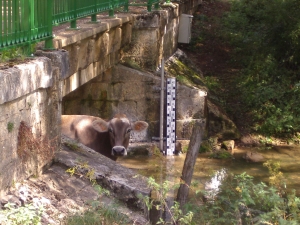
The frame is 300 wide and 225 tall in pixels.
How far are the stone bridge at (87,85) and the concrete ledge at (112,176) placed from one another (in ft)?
1.11

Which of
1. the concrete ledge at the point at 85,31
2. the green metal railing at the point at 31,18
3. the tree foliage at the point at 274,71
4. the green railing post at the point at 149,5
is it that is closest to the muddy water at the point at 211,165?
the tree foliage at the point at 274,71

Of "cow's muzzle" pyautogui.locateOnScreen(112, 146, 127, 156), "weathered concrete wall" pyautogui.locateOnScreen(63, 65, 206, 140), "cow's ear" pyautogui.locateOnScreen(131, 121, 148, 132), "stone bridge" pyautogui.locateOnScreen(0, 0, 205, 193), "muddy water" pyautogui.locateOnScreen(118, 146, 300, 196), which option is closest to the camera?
"stone bridge" pyautogui.locateOnScreen(0, 0, 205, 193)

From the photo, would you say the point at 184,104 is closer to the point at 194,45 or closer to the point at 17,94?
the point at 194,45

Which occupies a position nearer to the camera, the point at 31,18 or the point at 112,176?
the point at 31,18

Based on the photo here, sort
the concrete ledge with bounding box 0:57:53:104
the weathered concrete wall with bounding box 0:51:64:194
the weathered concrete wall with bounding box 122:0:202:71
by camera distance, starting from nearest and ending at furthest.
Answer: the concrete ledge with bounding box 0:57:53:104, the weathered concrete wall with bounding box 0:51:64:194, the weathered concrete wall with bounding box 122:0:202:71

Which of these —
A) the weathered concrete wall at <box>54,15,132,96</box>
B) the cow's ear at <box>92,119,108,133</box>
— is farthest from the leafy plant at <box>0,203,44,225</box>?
the cow's ear at <box>92,119,108,133</box>

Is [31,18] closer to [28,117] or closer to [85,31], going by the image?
[28,117]

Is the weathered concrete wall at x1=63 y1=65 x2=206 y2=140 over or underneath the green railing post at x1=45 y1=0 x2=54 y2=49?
underneath

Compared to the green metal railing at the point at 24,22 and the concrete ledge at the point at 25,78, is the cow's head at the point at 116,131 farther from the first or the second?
the concrete ledge at the point at 25,78

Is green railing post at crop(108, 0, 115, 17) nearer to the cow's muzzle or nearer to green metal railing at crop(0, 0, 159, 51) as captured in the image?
green metal railing at crop(0, 0, 159, 51)

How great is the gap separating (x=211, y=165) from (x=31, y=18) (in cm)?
678

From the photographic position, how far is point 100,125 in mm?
9781

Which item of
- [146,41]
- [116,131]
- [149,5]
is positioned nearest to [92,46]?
[116,131]

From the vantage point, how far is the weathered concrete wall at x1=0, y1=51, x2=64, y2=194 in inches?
241
